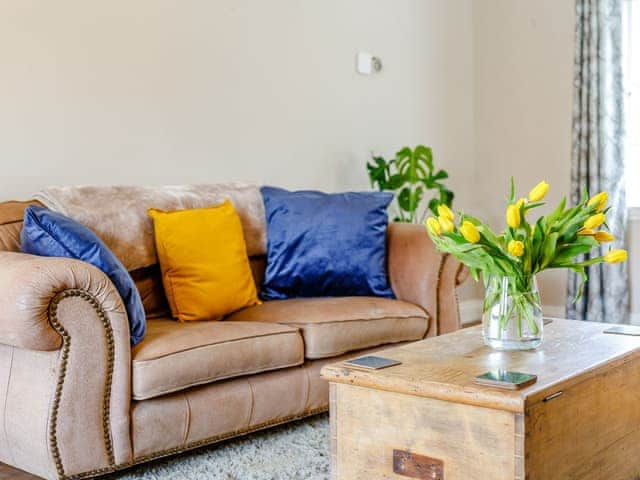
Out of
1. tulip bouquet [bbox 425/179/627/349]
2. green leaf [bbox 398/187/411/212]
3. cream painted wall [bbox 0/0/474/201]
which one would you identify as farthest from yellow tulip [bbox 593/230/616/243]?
green leaf [bbox 398/187/411/212]

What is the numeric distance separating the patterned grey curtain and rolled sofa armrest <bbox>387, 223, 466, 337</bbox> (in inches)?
60.5

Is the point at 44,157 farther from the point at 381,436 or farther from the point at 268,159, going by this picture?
the point at 381,436

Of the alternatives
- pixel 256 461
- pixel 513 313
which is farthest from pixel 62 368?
pixel 513 313

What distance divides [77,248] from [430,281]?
1.48 meters

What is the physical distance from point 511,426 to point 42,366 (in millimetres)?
1283

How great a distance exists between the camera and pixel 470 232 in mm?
2031

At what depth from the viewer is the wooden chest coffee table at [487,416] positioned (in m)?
1.77

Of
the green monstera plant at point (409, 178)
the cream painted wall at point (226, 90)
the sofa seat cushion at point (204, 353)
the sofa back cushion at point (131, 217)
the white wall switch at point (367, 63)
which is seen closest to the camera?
the sofa seat cushion at point (204, 353)

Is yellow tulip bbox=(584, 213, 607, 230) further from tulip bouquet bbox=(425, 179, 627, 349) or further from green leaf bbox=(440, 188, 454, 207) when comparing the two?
green leaf bbox=(440, 188, 454, 207)

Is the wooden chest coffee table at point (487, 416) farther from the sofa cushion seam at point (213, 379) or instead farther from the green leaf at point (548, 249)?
the sofa cushion seam at point (213, 379)

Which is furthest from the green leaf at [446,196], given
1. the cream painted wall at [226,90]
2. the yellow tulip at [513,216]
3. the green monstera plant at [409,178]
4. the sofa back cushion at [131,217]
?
the yellow tulip at [513,216]

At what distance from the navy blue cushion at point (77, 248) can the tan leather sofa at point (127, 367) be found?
0.26ft

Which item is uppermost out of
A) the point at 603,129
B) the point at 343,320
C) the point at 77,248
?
the point at 603,129

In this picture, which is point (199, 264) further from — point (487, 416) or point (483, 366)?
point (487, 416)
